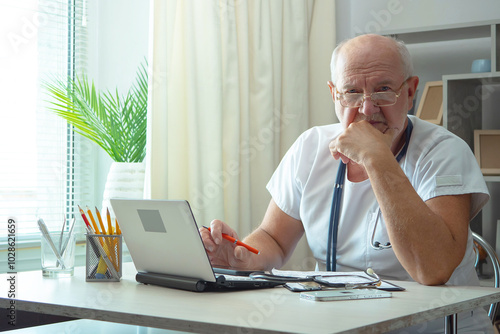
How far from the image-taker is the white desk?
919mm

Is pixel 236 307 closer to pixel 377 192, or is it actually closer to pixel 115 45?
pixel 377 192

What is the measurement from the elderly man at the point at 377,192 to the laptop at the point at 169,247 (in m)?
0.22

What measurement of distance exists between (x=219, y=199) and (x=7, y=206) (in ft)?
2.77

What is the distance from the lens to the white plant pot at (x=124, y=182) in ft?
8.32

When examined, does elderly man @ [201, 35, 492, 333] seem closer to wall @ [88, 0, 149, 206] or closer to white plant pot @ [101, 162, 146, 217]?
white plant pot @ [101, 162, 146, 217]

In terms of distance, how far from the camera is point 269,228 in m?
1.88

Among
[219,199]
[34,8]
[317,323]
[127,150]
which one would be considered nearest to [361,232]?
[317,323]

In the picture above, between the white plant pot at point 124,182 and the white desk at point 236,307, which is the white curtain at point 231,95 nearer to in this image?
the white plant pot at point 124,182

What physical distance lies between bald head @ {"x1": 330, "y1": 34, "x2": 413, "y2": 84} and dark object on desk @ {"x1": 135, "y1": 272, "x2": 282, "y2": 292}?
0.72m

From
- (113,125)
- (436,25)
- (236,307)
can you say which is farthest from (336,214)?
(436,25)

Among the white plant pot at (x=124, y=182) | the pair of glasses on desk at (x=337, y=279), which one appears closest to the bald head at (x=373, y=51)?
the pair of glasses on desk at (x=337, y=279)

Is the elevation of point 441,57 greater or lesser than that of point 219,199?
greater

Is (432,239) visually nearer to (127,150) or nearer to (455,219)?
(455,219)

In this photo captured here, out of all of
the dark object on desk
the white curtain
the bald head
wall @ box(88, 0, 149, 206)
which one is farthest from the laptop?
wall @ box(88, 0, 149, 206)
